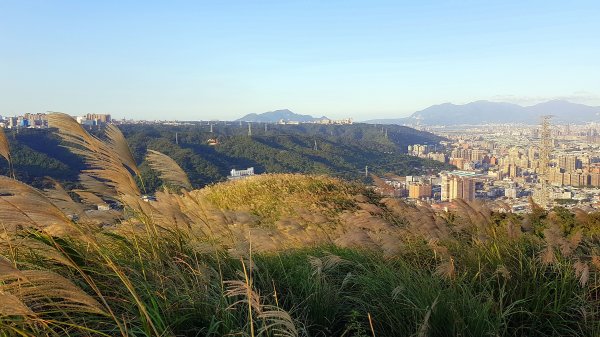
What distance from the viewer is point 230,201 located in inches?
381

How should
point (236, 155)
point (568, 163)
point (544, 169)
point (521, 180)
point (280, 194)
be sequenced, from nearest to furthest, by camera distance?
point (280, 194), point (544, 169), point (521, 180), point (568, 163), point (236, 155)

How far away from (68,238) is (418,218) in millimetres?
2879

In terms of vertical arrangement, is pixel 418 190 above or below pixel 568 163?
above

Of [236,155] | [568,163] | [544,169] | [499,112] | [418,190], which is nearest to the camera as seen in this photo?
[418,190]

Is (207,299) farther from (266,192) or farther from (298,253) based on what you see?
(266,192)

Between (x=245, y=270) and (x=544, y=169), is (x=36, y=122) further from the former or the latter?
(x=245, y=270)

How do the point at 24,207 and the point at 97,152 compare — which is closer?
the point at 24,207

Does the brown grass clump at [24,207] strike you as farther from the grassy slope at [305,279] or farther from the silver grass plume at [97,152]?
the silver grass plume at [97,152]

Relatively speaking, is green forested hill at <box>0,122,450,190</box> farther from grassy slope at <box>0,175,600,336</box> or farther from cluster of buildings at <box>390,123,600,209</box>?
grassy slope at <box>0,175,600,336</box>

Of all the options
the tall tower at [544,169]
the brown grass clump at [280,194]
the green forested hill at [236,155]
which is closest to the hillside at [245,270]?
the brown grass clump at [280,194]

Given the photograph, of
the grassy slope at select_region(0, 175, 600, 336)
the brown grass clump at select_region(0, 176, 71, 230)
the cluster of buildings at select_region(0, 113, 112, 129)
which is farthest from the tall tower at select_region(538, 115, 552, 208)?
the brown grass clump at select_region(0, 176, 71, 230)

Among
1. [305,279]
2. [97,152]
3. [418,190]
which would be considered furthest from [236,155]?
[305,279]

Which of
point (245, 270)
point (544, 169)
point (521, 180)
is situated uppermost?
point (245, 270)

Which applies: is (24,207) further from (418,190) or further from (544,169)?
(544,169)
